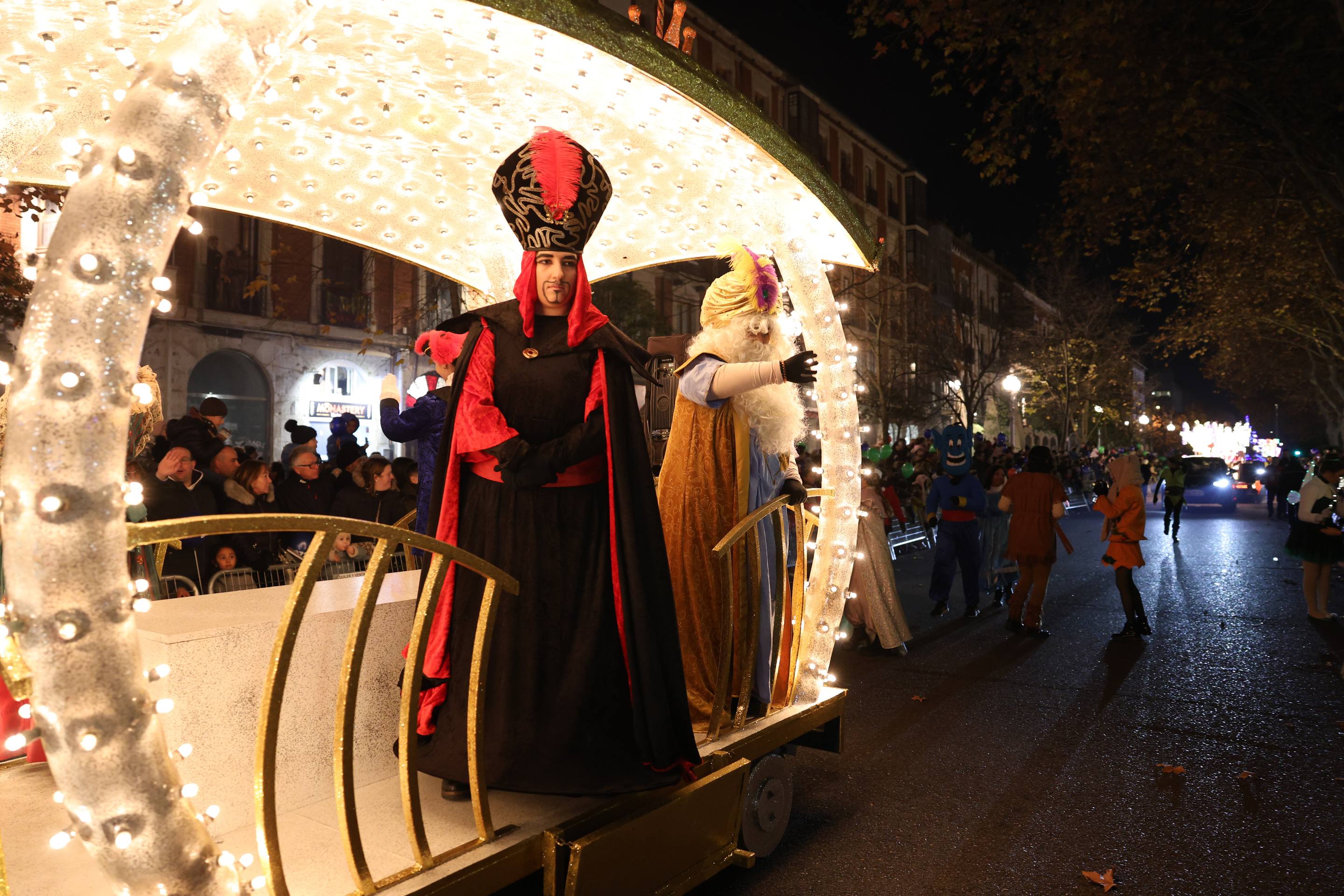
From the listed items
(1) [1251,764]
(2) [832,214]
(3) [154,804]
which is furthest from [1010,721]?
(3) [154,804]

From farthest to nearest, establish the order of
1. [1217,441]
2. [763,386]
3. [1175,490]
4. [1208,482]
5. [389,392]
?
[1217,441] < [1208,482] < [1175,490] < [389,392] < [763,386]

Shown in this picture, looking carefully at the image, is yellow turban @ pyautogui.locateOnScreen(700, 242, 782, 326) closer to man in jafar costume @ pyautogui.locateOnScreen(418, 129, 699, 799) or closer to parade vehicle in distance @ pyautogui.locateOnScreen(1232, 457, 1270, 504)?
man in jafar costume @ pyautogui.locateOnScreen(418, 129, 699, 799)

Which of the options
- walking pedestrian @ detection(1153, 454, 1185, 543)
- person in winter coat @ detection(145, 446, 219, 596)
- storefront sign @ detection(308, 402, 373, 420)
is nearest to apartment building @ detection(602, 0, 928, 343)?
walking pedestrian @ detection(1153, 454, 1185, 543)

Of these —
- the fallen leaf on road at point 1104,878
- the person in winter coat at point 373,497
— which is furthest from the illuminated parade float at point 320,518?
the person in winter coat at point 373,497

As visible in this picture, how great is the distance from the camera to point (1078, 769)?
491cm

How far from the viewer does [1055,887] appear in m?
3.56

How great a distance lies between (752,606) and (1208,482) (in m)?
31.5

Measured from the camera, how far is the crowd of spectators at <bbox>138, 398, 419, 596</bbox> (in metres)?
5.68

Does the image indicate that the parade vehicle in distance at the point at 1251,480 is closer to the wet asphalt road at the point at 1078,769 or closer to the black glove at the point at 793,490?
the wet asphalt road at the point at 1078,769

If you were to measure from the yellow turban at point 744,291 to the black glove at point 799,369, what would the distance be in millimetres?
564

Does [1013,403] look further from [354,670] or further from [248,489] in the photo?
[354,670]

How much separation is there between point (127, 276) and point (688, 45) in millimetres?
2524

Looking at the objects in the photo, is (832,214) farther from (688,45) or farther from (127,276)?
(127,276)

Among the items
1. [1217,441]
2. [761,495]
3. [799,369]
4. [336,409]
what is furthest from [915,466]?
[1217,441]
